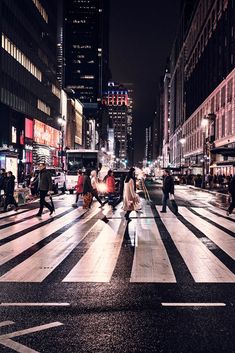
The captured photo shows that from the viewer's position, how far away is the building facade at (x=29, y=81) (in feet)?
174

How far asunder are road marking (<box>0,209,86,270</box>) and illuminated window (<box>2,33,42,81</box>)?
41588 mm

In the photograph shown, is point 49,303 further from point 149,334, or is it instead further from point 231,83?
point 231,83

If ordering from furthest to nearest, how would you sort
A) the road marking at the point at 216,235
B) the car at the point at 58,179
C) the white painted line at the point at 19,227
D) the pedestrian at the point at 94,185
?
1. the car at the point at 58,179
2. the pedestrian at the point at 94,185
3. the white painted line at the point at 19,227
4. the road marking at the point at 216,235

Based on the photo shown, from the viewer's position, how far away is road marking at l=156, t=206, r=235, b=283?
7270mm

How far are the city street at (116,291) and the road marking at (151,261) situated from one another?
18mm

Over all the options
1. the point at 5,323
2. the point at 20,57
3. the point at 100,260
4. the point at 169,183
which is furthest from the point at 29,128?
the point at 5,323

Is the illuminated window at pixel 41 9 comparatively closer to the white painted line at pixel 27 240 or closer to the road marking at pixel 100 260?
the white painted line at pixel 27 240

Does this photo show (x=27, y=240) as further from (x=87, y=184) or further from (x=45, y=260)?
(x=87, y=184)

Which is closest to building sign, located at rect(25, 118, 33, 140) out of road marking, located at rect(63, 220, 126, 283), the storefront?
the storefront

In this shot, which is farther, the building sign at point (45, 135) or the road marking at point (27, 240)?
the building sign at point (45, 135)

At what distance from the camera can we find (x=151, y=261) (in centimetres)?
859

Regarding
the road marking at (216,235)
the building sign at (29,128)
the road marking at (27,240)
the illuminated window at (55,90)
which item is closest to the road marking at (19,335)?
the road marking at (27,240)

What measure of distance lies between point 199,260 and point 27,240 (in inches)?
177

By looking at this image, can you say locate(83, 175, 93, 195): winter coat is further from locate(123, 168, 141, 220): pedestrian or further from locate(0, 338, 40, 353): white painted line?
locate(0, 338, 40, 353): white painted line
